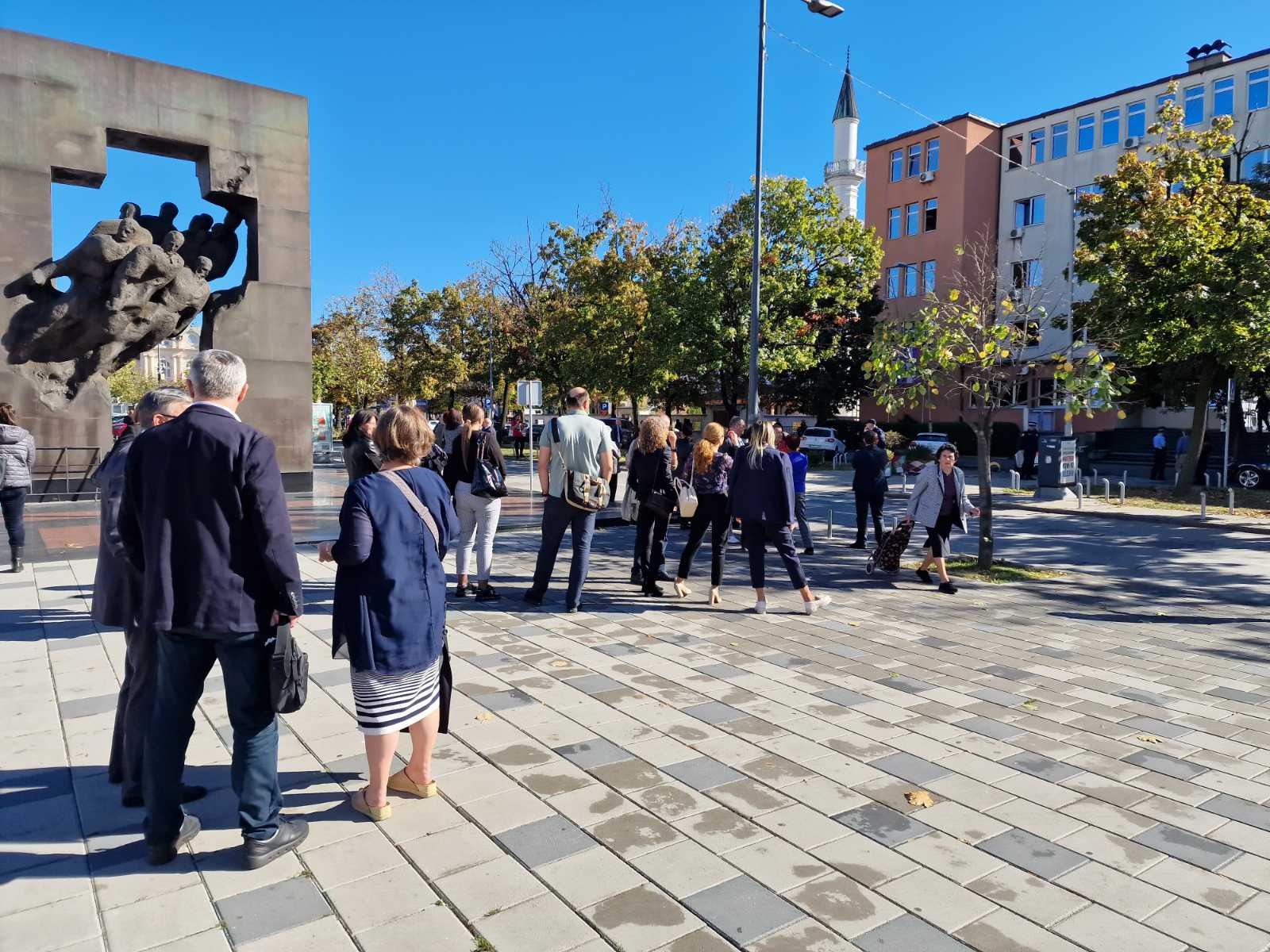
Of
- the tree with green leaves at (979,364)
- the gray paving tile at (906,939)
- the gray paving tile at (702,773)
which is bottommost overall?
the gray paving tile at (906,939)

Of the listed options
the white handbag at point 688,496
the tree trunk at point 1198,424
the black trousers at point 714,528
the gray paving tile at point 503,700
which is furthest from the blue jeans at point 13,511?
the tree trunk at point 1198,424

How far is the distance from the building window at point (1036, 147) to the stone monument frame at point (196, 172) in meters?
38.0

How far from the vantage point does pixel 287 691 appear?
10.2 feet

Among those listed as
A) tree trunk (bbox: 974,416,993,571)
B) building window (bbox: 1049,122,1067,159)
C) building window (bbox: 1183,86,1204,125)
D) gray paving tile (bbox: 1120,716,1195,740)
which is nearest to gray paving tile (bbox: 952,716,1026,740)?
gray paving tile (bbox: 1120,716,1195,740)

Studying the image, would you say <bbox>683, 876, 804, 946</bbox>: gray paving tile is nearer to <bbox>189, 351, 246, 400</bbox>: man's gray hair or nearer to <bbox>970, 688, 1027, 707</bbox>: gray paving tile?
<bbox>189, 351, 246, 400</bbox>: man's gray hair

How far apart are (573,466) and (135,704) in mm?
3991

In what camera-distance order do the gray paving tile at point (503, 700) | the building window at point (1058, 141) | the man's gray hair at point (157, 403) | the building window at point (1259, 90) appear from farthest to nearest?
the building window at point (1058, 141), the building window at point (1259, 90), the gray paving tile at point (503, 700), the man's gray hair at point (157, 403)

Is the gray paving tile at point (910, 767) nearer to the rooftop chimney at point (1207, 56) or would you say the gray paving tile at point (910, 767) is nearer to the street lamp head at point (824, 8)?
the street lamp head at point (824, 8)

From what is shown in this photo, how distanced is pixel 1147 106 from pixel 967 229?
8.96 meters

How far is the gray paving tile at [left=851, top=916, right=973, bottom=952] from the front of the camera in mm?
2811

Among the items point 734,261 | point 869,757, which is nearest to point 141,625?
point 869,757

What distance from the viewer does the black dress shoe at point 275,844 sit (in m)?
3.22

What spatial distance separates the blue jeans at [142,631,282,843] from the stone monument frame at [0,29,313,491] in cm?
1517

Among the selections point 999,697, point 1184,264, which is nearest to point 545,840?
point 999,697
